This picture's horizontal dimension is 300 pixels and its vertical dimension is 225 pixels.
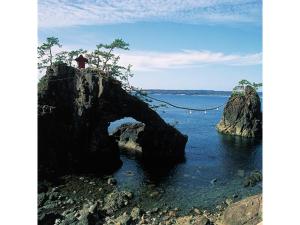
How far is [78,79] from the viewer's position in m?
11.6

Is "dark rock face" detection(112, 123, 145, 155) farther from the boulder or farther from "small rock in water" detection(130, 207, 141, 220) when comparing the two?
"small rock in water" detection(130, 207, 141, 220)

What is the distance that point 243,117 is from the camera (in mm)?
19688

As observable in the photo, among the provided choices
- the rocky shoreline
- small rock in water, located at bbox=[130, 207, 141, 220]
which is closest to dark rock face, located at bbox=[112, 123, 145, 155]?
the rocky shoreline

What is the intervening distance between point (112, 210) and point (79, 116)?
4.22m

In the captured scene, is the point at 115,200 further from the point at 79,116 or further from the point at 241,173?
the point at 241,173

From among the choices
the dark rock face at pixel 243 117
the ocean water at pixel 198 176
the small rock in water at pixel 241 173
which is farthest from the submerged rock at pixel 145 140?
the dark rock face at pixel 243 117

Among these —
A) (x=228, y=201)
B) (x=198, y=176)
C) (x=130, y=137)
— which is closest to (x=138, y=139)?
(x=130, y=137)

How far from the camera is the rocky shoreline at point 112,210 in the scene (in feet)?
22.8

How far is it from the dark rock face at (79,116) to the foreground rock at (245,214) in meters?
5.05

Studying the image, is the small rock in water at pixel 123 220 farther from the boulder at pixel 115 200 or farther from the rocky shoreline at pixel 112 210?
the boulder at pixel 115 200

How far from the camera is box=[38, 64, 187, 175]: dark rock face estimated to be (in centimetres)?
1117

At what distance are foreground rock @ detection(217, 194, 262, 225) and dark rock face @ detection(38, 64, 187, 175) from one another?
5.05 metres

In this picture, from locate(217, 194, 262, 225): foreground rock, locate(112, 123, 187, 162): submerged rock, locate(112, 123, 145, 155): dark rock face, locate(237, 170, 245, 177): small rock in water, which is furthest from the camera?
locate(112, 123, 145, 155): dark rock face

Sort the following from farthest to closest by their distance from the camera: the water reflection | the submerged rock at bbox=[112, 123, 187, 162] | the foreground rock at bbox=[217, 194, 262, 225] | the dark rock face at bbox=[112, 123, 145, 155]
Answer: the dark rock face at bbox=[112, 123, 145, 155]
the submerged rock at bbox=[112, 123, 187, 162]
the water reflection
the foreground rock at bbox=[217, 194, 262, 225]
